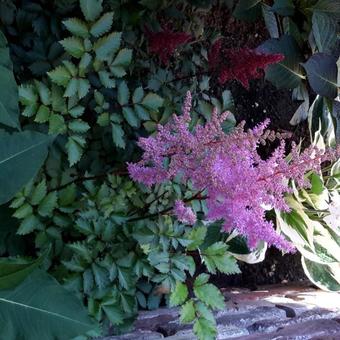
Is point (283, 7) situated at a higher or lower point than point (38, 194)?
higher

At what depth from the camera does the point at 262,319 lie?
193cm

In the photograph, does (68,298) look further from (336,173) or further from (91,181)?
(336,173)

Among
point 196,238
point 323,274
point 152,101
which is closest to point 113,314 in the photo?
point 196,238

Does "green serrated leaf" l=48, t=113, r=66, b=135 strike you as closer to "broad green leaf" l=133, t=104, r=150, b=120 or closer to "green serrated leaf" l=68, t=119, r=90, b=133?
"green serrated leaf" l=68, t=119, r=90, b=133

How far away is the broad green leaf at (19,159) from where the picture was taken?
123 centimetres

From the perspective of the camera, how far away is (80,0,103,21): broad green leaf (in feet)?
4.72

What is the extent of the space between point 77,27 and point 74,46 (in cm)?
5

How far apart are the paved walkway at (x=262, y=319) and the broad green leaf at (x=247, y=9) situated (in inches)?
39.4

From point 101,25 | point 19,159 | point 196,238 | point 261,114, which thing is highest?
point 101,25

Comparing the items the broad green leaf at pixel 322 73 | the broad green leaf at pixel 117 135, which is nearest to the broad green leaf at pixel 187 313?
the broad green leaf at pixel 117 135

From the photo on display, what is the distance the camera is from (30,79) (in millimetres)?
1632

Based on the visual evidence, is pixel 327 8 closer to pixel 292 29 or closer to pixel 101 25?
pixel 292 29

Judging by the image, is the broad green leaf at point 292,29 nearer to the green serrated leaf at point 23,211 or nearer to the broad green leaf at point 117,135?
the broad green leaf at point 117,135

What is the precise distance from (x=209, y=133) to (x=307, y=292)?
1.40 metres
